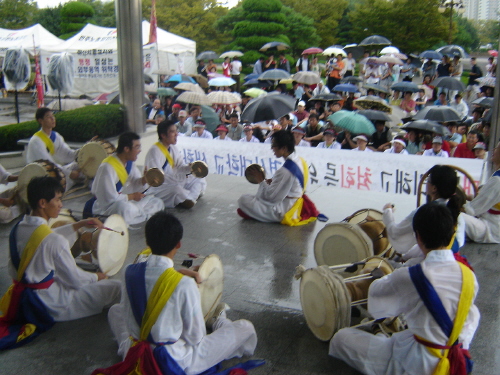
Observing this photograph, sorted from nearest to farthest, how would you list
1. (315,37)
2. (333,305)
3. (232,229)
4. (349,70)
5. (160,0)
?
1. (333,305)
2. (232,229)
3. (349,70)
4. (315,37)
5. (160,0)

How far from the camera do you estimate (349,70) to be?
1950 centimetres

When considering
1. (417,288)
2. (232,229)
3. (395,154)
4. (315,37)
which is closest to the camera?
(417,288)

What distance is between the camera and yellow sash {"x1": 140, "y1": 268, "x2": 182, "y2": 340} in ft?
10.8

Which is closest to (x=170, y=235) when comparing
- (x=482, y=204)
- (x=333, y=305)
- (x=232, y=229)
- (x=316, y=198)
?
(x=333, y=305)

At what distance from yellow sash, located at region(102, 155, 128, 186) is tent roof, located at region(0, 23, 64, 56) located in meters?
17.3

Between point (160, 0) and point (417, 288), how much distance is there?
1228 inches

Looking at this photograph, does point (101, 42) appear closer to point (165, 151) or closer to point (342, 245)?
point (165, 151)

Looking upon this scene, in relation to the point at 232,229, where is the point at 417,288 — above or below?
above

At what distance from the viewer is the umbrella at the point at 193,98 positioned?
41.7 ft

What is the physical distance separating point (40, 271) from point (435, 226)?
2.90m

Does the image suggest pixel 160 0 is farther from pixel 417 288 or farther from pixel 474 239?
pixel 417 288

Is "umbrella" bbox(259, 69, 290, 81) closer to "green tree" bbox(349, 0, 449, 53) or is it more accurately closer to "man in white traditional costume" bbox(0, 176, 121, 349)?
"green tree" bbox(349, 0, 449, 53)

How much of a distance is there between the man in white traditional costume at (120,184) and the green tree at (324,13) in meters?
25.0

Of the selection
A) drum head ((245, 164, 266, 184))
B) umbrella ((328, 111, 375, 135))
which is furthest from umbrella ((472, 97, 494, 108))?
drum head ((245, 164, 266, 184))
